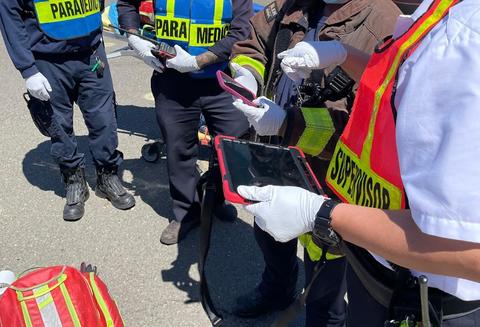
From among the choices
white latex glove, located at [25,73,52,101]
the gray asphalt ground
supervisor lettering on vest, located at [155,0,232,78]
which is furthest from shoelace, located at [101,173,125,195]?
supervisor lettering on vest, located at [155,0,232,78]

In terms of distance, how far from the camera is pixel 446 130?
2.53ft

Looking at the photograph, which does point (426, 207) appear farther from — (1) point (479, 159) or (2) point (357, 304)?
(2) point (357, 304)

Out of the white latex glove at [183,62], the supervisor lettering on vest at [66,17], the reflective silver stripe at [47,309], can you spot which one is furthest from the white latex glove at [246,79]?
the supervisor lettering on vest at [66,17]

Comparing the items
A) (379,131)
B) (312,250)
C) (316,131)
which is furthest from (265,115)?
(379,131)

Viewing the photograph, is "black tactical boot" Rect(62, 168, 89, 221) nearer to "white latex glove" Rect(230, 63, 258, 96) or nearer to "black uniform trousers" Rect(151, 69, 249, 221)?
"black uniform trousers" Rect(151, 69, 249, 221)

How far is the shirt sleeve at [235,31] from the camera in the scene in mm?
2639

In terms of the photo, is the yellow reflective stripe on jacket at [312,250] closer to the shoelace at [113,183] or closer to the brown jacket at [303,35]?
the brown jacket at [303,35]

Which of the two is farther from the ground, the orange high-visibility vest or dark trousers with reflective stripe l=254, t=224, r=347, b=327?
the orange high-visibility vest

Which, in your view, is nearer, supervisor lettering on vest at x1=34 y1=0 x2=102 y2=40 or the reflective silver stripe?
the reflective silver stripe

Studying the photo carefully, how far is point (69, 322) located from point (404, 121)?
1518mm

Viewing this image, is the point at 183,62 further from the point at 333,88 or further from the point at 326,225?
the point at 326,225

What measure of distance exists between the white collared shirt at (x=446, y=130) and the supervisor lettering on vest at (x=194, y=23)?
6.20ft

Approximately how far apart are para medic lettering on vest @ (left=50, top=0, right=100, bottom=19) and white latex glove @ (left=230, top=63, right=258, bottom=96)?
131 centimetres

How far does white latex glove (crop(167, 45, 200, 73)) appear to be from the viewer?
2.57m
